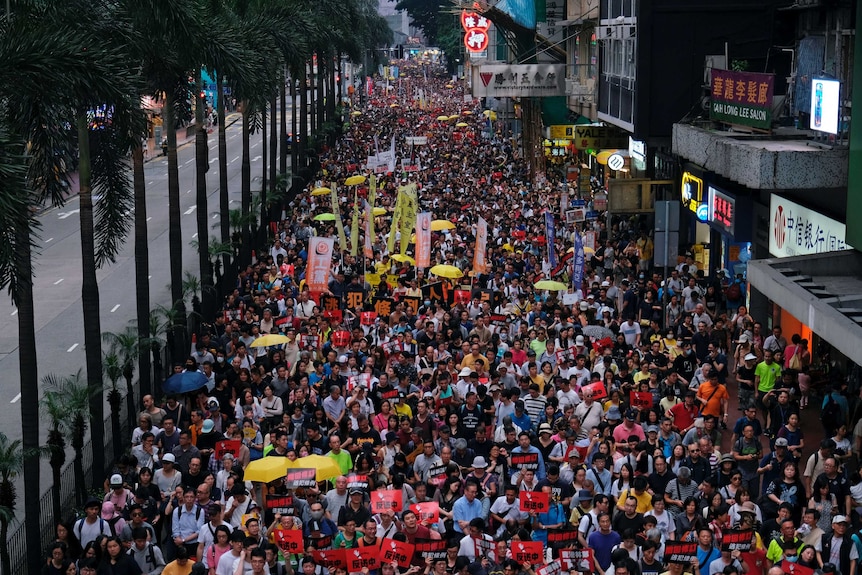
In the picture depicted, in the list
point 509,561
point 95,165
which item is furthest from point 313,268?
point 509,561

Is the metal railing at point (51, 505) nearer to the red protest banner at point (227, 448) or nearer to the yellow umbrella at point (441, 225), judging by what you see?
the red protest banner at point (227, 448)

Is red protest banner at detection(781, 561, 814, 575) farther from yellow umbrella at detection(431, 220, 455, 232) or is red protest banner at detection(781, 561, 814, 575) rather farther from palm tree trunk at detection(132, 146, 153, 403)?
yellow umbrella at detection(431, 220, 455, 232)

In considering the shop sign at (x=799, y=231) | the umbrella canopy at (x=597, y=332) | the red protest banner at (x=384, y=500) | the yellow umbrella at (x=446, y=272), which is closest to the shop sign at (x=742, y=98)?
the shop sign at (x=799, y=231)

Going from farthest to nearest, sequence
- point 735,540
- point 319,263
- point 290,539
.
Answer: point 319,263 → point 290,539 → point 735,540

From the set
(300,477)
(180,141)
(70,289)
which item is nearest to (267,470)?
(300,477)

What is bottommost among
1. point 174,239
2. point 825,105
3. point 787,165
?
point 174,239

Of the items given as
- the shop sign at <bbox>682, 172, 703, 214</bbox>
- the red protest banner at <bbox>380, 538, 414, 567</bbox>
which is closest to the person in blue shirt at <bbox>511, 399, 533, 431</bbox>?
the red protest banner at <bbox>380, 538, 414, 567</bbox>

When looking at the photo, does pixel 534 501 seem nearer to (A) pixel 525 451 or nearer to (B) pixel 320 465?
(A) pixel 525 451
